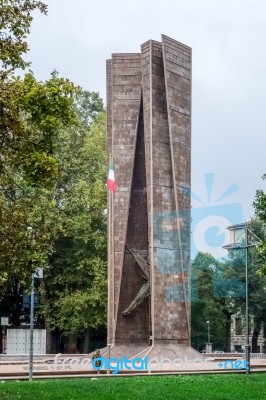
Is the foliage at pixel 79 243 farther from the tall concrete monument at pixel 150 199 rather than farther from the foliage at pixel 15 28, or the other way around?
the foliage at pixel 15 28

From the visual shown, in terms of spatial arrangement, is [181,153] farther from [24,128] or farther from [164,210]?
[24,128]

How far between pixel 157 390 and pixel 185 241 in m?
14.8

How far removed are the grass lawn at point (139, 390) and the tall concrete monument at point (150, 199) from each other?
1086 centimetres

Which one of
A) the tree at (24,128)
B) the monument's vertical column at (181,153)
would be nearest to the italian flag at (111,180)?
the monument's vertical column at (181,153)

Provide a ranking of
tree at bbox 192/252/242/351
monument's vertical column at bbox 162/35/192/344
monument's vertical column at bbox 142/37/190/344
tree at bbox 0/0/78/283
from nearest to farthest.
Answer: tree at bbox 0/0/78/283 < monument's vertical column at bbox 142/37/190/344 < monument's vertical column at bbox 162/35/192/344 < tree at bbox 192/252/242/351

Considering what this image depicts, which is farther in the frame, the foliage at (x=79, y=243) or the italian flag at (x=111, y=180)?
the foliage at (x=79, y=243)

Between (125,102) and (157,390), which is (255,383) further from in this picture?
(125,102)

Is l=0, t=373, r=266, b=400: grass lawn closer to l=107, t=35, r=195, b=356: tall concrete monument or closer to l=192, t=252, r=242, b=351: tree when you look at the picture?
l=107, t=35, r=195, b=356: tall concrete monument

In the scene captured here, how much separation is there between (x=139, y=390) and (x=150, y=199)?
1470 cm

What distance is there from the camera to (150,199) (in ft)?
105

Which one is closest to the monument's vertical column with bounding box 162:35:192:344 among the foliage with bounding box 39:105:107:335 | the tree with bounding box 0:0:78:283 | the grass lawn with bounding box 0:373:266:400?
the foliage with bounding box 39:105:107:335

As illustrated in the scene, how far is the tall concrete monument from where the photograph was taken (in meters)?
31.8

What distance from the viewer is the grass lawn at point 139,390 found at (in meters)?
16.9

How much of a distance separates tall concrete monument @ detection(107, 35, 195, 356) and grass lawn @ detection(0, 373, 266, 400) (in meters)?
10.9
